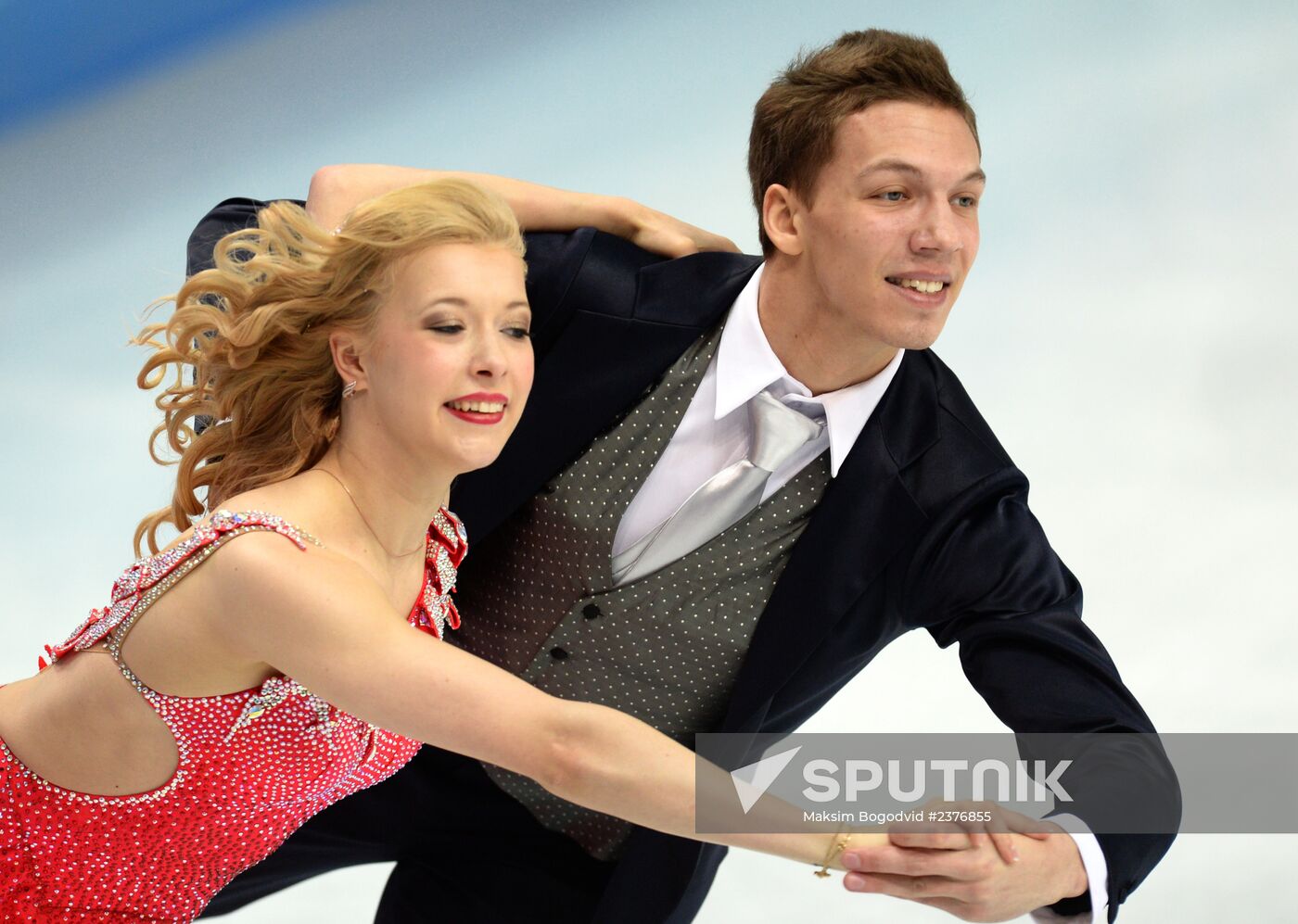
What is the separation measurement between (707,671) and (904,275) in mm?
732

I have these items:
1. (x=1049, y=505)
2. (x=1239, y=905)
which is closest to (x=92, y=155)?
(x=1049, y=505)

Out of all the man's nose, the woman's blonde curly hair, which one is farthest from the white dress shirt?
the woman's blonde curly hair

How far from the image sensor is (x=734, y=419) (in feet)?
9.29

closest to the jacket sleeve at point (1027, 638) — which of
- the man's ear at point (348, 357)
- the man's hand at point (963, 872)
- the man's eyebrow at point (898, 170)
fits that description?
the man's hand at point (963, 872)

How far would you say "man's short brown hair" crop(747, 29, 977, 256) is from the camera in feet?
9.21

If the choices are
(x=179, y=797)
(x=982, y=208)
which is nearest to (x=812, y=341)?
(x=179, y=797)

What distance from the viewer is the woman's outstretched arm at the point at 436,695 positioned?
6.73 feet

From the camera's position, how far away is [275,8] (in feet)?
20.5

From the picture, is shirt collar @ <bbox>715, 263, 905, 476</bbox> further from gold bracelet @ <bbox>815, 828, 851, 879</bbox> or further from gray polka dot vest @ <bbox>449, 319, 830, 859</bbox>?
gold bracelet @ <bbox>815, 828, 851, 879</bbox>

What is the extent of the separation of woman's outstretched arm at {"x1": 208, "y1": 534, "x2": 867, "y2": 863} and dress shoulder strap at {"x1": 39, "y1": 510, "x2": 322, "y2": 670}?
28 mm

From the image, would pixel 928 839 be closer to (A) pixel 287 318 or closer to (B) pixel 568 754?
(B) pixel 568 754

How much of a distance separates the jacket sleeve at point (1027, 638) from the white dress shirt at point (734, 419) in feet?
0.76

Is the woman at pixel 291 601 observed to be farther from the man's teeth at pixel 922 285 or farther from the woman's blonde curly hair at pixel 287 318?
the man's teeth at pixel 922 285

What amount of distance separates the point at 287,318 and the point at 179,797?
27.4 inches
